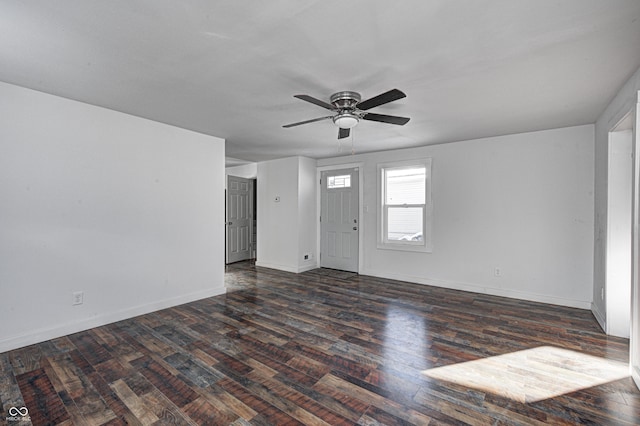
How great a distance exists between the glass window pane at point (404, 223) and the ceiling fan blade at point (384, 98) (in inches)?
123

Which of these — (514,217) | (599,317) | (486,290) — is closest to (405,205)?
(514,217)

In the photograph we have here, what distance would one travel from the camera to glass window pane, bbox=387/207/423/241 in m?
5.18

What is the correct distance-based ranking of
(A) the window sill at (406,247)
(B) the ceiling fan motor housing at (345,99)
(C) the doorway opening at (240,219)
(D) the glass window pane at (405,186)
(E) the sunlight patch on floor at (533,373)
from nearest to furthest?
1. (E) the sunlight patch on floor at (533,373)
2. (B) the ceiling fan motor housing at (345,99)
3. (A) the window sill at (406,247)
4. (D) the glass window pane at (405,186)
5. (C) the doorway opening at (240,219)

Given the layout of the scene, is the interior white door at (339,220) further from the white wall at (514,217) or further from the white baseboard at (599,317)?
the white baseboard at (599,317)

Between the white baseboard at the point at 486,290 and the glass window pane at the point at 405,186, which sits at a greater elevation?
the glass window pane at the point at 405,186

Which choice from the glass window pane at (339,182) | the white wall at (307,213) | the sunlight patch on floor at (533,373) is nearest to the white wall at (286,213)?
the white wall at (307,213)

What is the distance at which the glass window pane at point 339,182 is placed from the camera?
604 centimetres

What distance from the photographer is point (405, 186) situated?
5332 mm

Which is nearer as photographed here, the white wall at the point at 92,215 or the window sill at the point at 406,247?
the white wall at the point at 92,215

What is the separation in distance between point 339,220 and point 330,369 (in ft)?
12.9

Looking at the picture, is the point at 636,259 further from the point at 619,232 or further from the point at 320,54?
the point at 320,54

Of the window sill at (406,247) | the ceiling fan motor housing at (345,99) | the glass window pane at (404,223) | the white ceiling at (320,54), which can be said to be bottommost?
the window sill at (406,247)

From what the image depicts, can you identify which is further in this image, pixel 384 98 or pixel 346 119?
pixel 346 119

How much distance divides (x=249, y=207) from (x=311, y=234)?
2.16 meters
